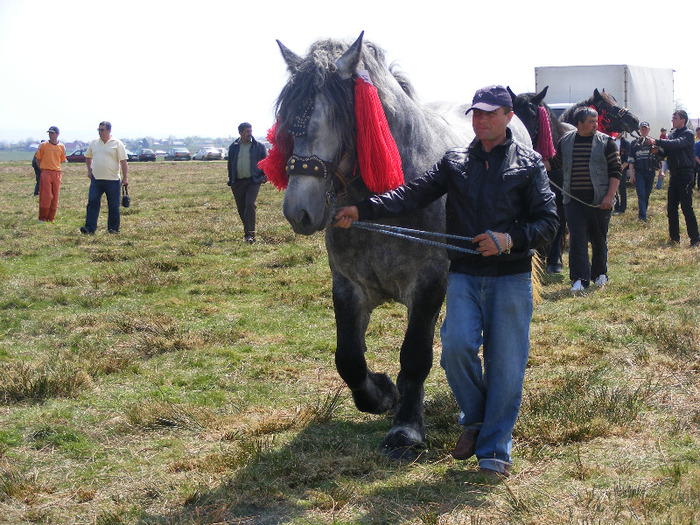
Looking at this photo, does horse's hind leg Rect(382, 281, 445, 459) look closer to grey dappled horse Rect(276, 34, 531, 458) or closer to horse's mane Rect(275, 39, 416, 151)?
grey dappled horse Rect(276, 34, 531, 458)

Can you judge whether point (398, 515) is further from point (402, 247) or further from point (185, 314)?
point (185, 314)

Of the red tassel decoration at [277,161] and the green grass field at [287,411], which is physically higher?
the red tassel decoration at [277,161]

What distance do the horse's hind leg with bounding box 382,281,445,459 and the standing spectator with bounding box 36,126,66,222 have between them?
13.0 meters

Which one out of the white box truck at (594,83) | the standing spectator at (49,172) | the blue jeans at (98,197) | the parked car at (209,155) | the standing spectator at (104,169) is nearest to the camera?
the standing spectator at (104,169)

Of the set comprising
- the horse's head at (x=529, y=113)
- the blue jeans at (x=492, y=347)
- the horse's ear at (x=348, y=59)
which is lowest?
the blue jeans at (x=492, y=347)

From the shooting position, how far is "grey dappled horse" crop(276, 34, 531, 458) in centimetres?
400

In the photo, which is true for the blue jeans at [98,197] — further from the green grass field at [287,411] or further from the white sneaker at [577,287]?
the white sneaker at [577,287]

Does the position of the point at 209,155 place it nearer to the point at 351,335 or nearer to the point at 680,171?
the point at 680,171

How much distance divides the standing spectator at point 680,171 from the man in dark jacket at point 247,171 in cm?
629

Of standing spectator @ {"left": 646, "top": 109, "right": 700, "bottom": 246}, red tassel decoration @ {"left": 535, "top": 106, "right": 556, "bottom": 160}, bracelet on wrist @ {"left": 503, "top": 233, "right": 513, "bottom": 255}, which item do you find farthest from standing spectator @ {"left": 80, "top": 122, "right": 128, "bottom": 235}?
bracelet on wrist @ {"left": 503, "top": 233, "right": 513, "bottom": 255}

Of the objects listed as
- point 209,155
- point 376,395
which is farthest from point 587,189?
point 209,155

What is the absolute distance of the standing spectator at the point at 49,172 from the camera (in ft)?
52.2

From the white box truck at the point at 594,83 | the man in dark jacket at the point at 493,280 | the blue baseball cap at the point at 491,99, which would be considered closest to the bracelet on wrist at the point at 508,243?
the man in dark jacket at the point at 493,280

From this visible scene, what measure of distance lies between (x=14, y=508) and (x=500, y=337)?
2417mm
